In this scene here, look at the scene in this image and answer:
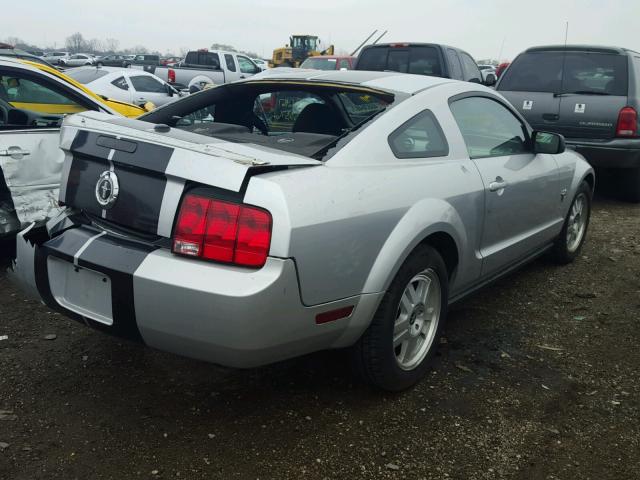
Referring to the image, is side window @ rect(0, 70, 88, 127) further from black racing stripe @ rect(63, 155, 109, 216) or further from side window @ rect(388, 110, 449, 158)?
side window @ rect(388, 110, 449, 158)

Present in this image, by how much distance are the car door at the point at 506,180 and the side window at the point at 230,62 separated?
16.7 meters

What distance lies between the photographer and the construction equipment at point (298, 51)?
2989 centimetres

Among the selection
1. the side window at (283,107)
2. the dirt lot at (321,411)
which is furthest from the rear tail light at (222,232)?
the side window at (283,107)

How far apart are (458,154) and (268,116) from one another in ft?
4.17

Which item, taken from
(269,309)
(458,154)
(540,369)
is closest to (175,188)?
(269,309)

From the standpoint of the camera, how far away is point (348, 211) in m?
2.44

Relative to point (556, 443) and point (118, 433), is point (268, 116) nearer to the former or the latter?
point (118, 433)

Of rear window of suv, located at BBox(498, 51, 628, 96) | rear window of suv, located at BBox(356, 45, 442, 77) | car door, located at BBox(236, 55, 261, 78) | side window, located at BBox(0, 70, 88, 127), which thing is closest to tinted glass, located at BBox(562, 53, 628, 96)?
rear window of suv, located at BBox(498, 51, 628, 96)

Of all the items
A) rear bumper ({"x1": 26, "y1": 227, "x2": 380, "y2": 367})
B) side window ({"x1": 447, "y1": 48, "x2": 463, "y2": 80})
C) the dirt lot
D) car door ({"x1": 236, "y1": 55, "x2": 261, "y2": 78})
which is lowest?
the dirt lot

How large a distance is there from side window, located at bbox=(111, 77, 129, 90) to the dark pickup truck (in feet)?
17.1

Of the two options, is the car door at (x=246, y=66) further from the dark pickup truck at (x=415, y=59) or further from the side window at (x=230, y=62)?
the dark pickup truck at (x=415, y=59)

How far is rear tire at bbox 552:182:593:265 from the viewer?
4758 mm

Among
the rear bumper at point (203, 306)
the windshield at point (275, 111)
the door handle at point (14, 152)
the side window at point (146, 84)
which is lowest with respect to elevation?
the rear bumper at point (203, 306)

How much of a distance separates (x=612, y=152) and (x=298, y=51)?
25327mm
